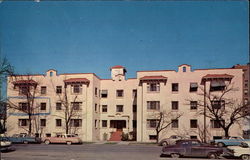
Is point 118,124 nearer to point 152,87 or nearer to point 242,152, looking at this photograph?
point 152,87

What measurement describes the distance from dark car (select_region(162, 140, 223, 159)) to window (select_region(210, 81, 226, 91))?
16.5 m

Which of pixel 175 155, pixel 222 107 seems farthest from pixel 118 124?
pixel 175 155

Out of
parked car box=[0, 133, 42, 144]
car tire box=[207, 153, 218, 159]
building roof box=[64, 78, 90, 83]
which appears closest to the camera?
car tire box=[207, 153, 218, 159]

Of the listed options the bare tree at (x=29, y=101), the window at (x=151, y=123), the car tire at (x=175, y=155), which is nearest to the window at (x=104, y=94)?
the window at (x=151, y=123)

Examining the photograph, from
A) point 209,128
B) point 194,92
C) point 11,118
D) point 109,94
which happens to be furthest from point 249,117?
point 11,118

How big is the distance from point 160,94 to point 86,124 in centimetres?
1142

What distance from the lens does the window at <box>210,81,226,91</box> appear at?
32.3m

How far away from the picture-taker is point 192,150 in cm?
1759

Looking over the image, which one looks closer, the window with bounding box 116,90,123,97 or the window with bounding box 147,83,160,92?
the window with bounding box 147,83,160,92

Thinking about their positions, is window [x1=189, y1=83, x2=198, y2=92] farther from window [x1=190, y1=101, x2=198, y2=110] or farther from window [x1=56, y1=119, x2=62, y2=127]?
window [x1=56, y1=119, x2=62, y2=127]

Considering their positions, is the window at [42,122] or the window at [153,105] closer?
the window at [153,105]

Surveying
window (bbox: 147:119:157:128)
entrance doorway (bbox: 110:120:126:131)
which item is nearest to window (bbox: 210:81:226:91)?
window (bbox: 147:119:157:128)

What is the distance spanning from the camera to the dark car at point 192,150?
1734 centimetres

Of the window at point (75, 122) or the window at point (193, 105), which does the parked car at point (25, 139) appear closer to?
the window at point (75, 122)
